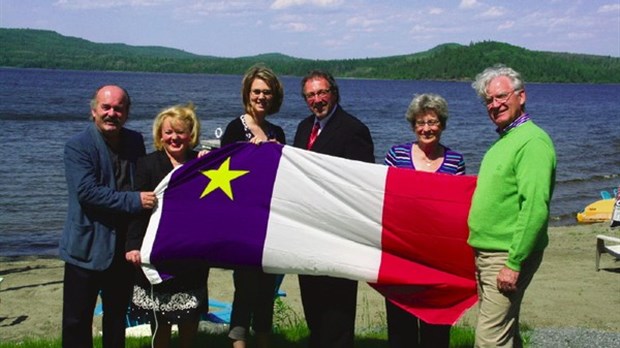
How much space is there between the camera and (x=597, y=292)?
12359mm

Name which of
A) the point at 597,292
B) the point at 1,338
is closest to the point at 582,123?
the point at 597,292

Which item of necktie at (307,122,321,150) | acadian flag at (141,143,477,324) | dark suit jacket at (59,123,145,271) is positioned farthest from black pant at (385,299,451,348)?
dark suit jacket at (59,123,145,271)

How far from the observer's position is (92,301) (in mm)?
5602

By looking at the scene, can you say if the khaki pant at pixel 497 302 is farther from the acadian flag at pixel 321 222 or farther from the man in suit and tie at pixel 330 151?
the man in suit and tie at pixel 330 151

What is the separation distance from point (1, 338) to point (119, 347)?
5.33 meters

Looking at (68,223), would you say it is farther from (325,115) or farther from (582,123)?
(582,123)

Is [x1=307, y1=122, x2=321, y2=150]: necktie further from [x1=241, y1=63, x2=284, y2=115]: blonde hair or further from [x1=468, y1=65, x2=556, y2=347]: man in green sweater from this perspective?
[x1=468, y1=65, x2=556, y2=347]: man in green sweater

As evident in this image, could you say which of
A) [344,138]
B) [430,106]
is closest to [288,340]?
[344,138]

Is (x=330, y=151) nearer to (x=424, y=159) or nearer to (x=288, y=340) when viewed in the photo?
(x=424, y=159)

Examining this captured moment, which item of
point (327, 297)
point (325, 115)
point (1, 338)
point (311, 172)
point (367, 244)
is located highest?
point (325, 115)

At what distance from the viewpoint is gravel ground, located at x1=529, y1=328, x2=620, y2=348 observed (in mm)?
7559

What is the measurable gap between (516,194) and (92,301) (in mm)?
3038

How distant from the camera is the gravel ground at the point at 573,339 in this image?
7.56 meters

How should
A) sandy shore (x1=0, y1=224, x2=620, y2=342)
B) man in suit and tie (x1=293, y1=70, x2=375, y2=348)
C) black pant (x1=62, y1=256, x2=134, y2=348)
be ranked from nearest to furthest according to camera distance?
black pant (x1=62, y1=256, x2=134, y2=348), man in suit and tie (x1=293, y1=70, x2=375, y2=348), sandy shore (x1=0, y1=224, x2=620, y2=342)
